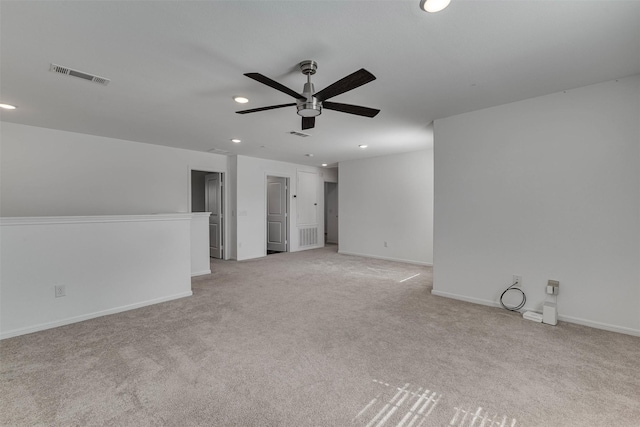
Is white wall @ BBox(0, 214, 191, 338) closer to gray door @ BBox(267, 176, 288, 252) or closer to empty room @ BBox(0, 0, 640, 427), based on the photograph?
empty room @ BBox(0, 0, 640, 427)

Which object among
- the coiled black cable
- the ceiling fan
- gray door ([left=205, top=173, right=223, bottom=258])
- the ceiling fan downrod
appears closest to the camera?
the ceiling fan

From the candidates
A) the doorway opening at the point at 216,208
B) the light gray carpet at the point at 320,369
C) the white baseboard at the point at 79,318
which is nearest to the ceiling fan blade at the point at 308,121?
the light gray carpet at the point at 320,369

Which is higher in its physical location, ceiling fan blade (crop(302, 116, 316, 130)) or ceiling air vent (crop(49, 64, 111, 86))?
ceiling air vent (crop(49, 64, 111, 86))

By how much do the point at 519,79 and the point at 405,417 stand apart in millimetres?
3054

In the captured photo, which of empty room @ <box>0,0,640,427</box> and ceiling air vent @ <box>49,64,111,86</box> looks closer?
empty room @ <box>0,0,640,427</box>

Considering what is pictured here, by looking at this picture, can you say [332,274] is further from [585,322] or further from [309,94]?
[309,94]

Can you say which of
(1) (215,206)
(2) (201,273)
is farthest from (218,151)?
(2) (201,273)

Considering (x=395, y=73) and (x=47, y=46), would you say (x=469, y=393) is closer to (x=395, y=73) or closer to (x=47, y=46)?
(x=395, y=73)

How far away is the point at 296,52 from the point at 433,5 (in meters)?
1.01

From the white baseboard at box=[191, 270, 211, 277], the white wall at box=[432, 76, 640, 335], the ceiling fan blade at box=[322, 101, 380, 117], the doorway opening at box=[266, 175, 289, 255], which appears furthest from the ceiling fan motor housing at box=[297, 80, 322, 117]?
the doorway opening at box=[266, 175, 289, 255]

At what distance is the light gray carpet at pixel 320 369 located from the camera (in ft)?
5.53

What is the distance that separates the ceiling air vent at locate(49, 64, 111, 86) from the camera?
247cm

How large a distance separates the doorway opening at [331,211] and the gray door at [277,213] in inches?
81.5

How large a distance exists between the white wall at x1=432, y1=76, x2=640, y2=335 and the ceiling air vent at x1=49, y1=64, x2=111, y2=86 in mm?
3921
